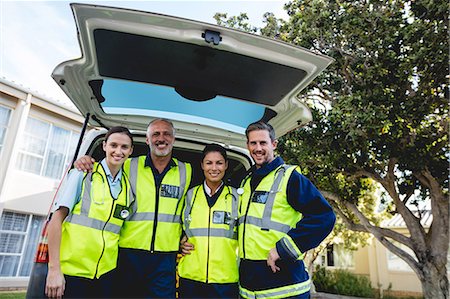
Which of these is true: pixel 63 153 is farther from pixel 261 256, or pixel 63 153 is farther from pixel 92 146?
pixel 261 256

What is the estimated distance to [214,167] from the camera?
8.21 feet

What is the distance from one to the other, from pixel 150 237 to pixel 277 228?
0.85m

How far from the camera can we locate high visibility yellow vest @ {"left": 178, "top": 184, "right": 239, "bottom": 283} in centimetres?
229

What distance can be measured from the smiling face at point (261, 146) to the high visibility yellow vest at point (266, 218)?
0.14 meters

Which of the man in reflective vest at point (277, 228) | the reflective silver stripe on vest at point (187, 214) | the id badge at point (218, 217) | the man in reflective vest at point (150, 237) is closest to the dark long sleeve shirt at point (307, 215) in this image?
the man in reflective vest at point (277, 228)

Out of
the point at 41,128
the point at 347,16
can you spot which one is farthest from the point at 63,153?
the point at 347,16

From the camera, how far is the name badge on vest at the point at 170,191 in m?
2.41

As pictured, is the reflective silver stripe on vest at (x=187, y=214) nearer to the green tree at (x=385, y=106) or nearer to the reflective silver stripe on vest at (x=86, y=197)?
the reflective silver stripe on vest at (x=86, y=197)

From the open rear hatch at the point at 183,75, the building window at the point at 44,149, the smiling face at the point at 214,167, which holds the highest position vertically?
the building window at the point at 44,149

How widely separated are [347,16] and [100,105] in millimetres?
8170

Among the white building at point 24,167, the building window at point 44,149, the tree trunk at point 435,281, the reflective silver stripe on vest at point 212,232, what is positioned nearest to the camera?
the reflective silver stripe on vest at point 212,232

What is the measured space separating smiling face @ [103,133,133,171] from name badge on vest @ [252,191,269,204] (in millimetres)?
932

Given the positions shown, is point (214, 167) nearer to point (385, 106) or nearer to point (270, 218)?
point (270, 218)

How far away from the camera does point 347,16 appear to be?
910cm
